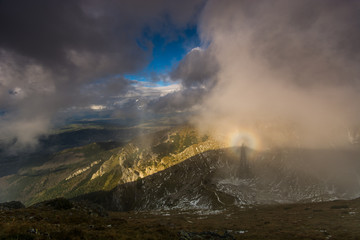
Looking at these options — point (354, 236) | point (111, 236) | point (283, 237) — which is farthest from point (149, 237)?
point (354, 236)

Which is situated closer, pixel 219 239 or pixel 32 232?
pixel 32 232

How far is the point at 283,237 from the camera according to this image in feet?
141

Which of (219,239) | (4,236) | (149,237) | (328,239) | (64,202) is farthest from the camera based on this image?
(64,202)

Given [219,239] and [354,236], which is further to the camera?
[354,236]

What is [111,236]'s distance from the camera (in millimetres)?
22719

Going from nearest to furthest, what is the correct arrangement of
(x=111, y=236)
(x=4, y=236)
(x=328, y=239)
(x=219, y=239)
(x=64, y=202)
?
(x=4, y=236) < (x=111, y=236) < (x=219, y=239) < (x=328, y=239) < (x=64, y=202)

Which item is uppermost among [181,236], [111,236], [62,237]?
[62,237]

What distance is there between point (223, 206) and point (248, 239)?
183050 mm

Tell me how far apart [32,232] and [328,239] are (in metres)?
58.6

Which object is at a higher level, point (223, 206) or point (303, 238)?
point (303, 238)

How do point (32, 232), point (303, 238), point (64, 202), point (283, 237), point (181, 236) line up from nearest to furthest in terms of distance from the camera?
point (32, 232) < point (181, 236) < point (303, 238) < point (283, 237) < point (64, 202)

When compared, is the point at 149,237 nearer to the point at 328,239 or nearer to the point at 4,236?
the point at 4,236

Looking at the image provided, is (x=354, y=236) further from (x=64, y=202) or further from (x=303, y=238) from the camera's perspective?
(x=64, y=202)

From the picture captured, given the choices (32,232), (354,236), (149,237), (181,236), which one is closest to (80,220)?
(32,232)
